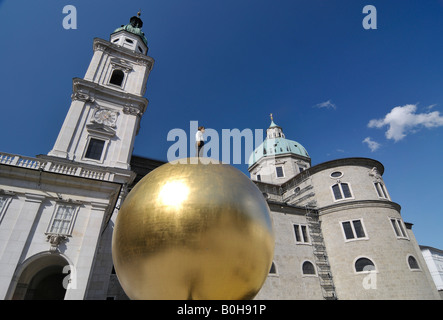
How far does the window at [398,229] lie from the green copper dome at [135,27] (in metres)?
40.3

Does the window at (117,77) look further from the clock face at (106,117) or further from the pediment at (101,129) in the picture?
the pediment at (101,129)

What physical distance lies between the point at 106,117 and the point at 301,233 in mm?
25333

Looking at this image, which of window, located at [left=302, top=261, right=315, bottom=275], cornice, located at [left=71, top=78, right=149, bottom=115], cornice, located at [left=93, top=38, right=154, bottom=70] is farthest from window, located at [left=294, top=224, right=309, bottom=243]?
cornice, located at [left=93, top=38, right=154, bottom=70]

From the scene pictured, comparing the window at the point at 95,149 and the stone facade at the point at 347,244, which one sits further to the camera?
the stone facade at the point at 347,244

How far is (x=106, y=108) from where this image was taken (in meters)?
23.9

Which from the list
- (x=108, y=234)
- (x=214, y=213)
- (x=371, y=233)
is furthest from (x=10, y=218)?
(x=371, y=233)

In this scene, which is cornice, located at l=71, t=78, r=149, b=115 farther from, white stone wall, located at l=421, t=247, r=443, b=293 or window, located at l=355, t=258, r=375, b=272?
white stone wall, located at l=421, t=247, r=443, b=293

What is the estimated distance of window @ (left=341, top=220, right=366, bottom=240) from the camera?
25.9m

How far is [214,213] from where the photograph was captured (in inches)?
131

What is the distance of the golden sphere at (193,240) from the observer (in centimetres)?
313

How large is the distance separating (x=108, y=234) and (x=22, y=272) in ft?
17.4

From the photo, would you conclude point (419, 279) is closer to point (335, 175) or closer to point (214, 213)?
point (335, 175)

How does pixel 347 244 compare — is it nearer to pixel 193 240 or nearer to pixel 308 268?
pixel 308 268

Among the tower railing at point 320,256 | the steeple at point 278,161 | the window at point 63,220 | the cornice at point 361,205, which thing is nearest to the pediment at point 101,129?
the window at point 63,220
